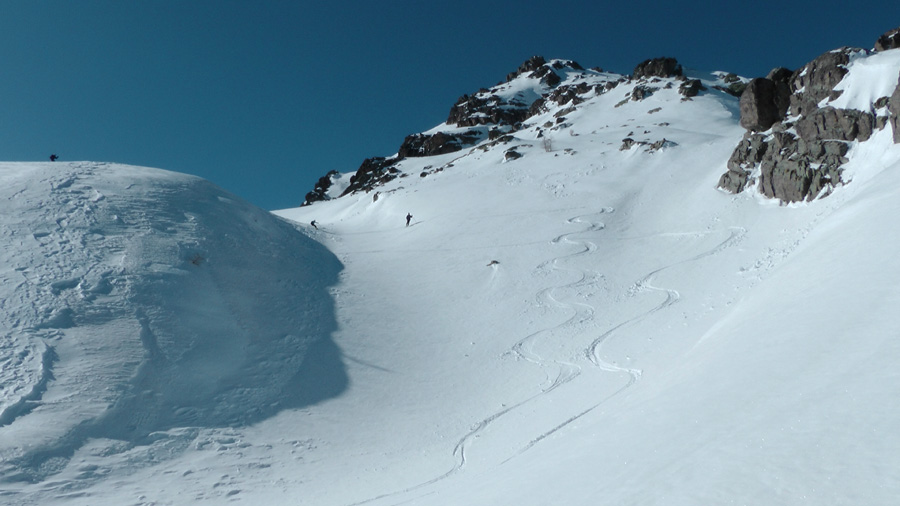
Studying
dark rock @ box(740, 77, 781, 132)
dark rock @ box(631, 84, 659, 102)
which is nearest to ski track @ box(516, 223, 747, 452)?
→ dark rock @ box(740, 77, 781, 132)

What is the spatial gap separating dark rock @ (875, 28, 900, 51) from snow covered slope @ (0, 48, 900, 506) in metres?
3.29

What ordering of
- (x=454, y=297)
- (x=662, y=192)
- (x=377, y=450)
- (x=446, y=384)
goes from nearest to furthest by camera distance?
1. (x=377, y=450)
2. (x=446, y=384)
3. (x=454, y=297)
4. (x=662, y=192)

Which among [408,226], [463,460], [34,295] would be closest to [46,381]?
[34,295]

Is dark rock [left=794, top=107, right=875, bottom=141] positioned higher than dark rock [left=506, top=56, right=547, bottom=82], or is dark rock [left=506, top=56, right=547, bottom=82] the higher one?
dark rock [left=506, top=56, right=547, bottom=82]

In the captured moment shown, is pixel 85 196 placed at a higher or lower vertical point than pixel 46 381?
higher

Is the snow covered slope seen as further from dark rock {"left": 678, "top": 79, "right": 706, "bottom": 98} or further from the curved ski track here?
dark rock {"left": 678, "top": 79, "right": 706, "bottom": 98}

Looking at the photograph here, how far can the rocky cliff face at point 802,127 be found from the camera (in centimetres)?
2445

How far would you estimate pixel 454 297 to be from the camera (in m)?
23.6

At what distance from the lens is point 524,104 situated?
108m

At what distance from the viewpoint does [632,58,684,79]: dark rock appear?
243ft

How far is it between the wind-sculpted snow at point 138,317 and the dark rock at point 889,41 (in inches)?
1149

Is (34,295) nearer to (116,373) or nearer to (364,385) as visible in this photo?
(116,373)

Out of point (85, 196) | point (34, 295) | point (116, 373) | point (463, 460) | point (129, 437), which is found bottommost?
point (463, 460)

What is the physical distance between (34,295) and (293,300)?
8267mm
